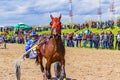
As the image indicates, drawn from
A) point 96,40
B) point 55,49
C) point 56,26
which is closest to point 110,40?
point 96,40

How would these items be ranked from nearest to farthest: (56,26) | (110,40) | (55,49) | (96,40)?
1. (56,26)
2. (55,49)
3. (110,40)
4. (96,40)

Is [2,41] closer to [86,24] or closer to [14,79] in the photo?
[86,24]

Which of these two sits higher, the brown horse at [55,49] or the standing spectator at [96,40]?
the brown horse at [55,49]

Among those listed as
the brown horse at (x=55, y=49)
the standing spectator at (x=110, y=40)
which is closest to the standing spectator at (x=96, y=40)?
the standing spectator at (x=110, y=40)

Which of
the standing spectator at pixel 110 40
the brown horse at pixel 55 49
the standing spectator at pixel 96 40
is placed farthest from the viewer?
the standing spectator at pixel 96 40

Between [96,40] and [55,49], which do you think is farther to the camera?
[96,40]

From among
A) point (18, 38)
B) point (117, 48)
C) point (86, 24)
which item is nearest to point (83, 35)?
point (117, 48)

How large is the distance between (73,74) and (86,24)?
30.9 meters

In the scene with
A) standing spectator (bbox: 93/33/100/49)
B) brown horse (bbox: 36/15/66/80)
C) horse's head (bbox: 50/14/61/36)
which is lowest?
standing spectator (bbox: 93/33/100/49)

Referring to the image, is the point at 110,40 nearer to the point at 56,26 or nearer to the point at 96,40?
the point at 96,40

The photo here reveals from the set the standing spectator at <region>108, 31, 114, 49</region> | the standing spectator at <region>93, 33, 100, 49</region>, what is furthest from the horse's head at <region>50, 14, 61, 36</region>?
the standing spectator at <region>93, 33, 100, 49</region>

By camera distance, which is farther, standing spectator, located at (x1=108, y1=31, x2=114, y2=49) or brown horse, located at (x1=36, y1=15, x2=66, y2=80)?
standing spectator, located at (x1=108, y1=31, x2=114, y2=49)

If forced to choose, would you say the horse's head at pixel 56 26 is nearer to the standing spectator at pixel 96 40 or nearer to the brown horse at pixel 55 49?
the brown horse at pixel 55 49

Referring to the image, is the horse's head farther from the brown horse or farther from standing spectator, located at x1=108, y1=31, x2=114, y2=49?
standing spectator, located at x1=108, y1=31, x2=114, y2=49
